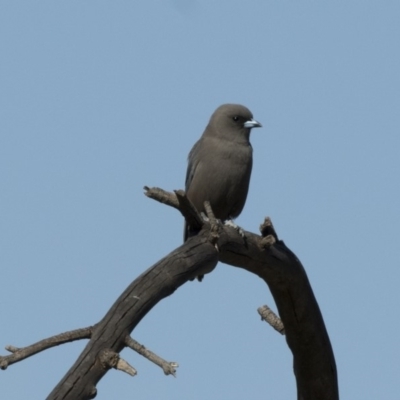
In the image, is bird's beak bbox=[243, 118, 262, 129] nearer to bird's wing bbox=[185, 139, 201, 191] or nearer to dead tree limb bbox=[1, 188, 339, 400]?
bird's wing bbox=[185, 139, 201, 191]

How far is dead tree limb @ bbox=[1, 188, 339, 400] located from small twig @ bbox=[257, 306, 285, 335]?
9.3 inches

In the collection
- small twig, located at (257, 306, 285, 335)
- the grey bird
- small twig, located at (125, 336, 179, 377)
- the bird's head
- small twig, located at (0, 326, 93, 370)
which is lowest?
small twig, located at (0, 326, 93, 370)

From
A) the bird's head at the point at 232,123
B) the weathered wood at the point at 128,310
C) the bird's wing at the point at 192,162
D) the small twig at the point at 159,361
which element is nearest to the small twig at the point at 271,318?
the weathered wood at the point at 128,310

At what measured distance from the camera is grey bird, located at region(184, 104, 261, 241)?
402 inches

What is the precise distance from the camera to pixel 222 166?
10.3 m

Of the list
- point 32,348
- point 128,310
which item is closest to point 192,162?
point 32,348

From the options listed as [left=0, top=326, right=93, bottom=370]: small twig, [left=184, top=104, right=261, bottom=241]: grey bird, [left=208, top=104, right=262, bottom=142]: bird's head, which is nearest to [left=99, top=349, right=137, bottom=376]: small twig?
[left=0, top=326, right=93, bottom=370]: small twig

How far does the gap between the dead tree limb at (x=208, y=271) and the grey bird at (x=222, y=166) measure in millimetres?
2853

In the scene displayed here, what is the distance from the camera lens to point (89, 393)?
500cm

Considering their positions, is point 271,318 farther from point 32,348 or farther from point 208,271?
point 32,348

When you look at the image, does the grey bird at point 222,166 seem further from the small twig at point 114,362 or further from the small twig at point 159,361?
the small twig at point 114,362

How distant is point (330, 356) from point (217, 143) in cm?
372

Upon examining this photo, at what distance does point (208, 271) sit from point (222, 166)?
4.15 metres

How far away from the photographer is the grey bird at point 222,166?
10211mm
